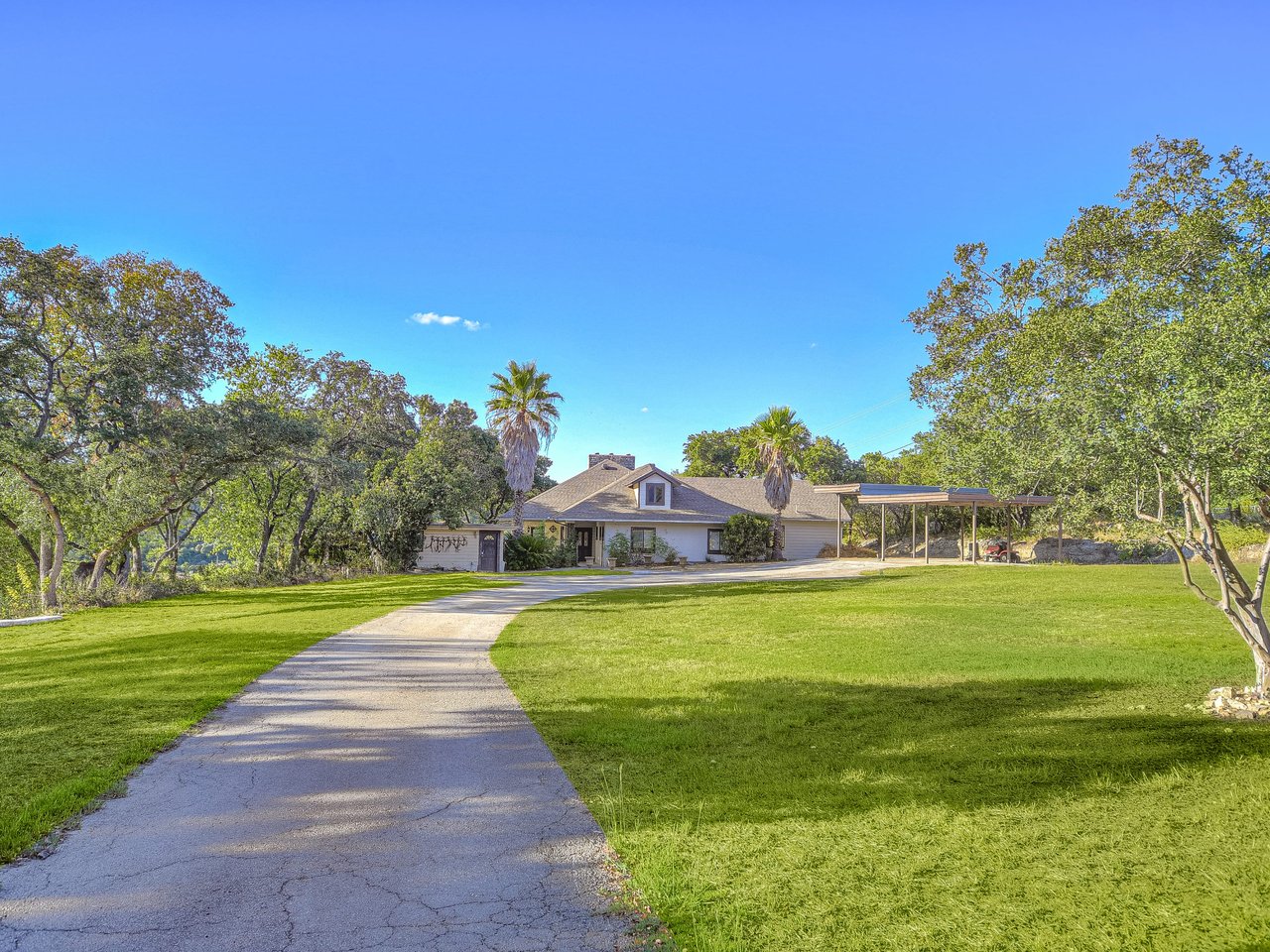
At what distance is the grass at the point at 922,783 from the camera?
356 cm

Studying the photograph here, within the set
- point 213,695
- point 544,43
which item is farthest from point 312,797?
point 544,43

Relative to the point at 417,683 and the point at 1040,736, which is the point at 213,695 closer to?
the point at 417,683

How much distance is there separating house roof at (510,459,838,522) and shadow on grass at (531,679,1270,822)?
28066 millimetres

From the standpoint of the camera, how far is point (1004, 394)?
12.2 m

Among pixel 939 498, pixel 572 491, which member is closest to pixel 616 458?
pixel 572 491

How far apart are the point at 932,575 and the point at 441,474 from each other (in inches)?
771

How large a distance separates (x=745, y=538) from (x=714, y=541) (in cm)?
170

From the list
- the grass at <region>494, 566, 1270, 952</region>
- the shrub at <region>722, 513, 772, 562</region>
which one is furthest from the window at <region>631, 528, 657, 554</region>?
the grass at <region>494, 566, 1270, 952</region>

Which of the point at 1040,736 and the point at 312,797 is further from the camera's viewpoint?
the point at 1040,736

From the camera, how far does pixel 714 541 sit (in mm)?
38312

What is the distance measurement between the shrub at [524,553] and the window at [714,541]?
895cm

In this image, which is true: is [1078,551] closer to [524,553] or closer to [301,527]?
[524,553]

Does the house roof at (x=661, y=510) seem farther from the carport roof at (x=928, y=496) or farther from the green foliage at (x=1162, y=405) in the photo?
the green foliage at (x=1162, y=405)

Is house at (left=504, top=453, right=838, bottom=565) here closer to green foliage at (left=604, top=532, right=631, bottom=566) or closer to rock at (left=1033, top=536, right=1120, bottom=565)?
green foliage at (left=604, top=532, right=631, bottom=566)
